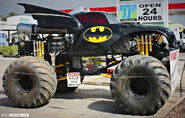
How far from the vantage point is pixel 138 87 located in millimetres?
5453

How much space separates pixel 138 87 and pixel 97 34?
1.81 meters

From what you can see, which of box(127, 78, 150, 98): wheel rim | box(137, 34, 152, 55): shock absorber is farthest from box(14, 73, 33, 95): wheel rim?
box(137, 34, 152, 55): shock absorber

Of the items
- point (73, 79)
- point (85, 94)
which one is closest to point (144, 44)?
point (73, 79)

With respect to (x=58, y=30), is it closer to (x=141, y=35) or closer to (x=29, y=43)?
(x=29, y=43)

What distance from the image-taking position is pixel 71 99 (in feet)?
23.4

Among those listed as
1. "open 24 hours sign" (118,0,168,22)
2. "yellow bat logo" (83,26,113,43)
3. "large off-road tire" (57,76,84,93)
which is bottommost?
"large off-road tire" (57,76,84,93)

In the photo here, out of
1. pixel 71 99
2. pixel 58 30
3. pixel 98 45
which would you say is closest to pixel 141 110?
pixel 98 45

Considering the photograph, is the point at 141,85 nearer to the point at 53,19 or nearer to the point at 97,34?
the point at 97,34

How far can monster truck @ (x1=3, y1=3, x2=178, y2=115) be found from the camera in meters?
5.15

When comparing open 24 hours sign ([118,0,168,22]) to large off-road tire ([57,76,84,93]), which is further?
open 24 hours sign ([118,0,168,22])

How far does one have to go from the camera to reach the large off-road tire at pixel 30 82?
5930mm

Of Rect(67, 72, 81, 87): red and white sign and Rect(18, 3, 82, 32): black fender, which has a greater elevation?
Rect(18, 3, 82, 32): black fender

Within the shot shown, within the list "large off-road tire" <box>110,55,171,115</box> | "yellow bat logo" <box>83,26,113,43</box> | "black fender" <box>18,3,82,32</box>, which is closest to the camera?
"large off-road tire" <box>110,55,171,115</box>

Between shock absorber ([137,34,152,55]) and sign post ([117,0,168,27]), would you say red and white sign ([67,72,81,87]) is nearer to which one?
shock absorber ([137,34,152,55])
